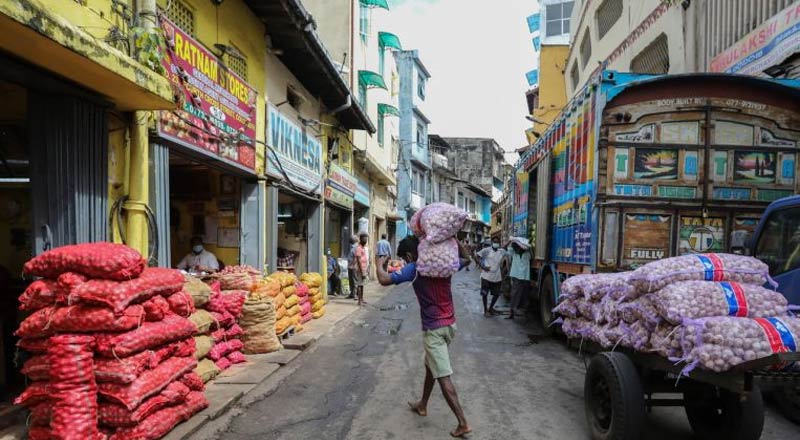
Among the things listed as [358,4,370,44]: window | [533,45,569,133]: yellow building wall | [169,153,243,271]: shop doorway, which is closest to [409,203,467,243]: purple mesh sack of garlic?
[169,153,243,271]: shop doorway

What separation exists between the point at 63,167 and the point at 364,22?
1514cm

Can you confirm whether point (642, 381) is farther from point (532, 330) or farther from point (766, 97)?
point (532, 330)

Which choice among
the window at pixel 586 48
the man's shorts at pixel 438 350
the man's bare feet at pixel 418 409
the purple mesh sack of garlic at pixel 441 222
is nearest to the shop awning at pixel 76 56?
the purple mesh sack of garlic at pixel 441 222

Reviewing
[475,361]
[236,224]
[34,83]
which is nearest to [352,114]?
[236,224]

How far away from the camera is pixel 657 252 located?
21.1 ft

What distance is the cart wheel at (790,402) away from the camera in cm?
452

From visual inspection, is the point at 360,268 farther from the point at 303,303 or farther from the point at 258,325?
the point at 258,325

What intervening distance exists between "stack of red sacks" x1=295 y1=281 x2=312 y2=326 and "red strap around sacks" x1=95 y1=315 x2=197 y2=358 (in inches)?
175

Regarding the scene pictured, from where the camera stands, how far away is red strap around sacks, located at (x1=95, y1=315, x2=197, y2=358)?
11.6ft

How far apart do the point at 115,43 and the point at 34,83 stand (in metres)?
0.85

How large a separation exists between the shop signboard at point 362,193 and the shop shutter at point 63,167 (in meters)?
12.8

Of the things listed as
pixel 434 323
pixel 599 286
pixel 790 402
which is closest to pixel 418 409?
pixel 434 323

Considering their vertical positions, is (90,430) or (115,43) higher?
(115,43)

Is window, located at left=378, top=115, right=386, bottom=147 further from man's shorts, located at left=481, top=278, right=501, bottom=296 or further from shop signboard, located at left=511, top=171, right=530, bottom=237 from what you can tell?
man's shorts, located at left=481, top=278, right=501, bottom=296
